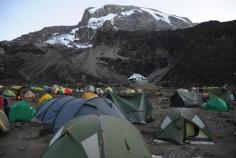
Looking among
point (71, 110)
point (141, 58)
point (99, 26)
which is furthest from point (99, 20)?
point (71, 110)

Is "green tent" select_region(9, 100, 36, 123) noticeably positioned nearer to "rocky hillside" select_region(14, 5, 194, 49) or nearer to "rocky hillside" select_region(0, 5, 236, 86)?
"rocky hillside" select_region(0, 5, 236, 86)

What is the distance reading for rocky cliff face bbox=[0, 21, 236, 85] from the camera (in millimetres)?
68625

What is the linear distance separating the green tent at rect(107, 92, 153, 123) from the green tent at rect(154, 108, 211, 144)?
12.6 ft

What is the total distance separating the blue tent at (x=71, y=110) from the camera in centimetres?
1135

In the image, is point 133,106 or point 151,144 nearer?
point 151,144

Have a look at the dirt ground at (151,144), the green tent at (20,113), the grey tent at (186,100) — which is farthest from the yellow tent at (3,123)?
the grey tent at (186,100)

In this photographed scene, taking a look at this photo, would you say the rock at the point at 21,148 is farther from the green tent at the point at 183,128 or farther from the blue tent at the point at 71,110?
the green tent at the point at 183,128

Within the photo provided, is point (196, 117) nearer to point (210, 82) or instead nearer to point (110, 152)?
point (110, 152)

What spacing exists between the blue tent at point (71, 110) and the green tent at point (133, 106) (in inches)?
113

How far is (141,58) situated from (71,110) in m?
81.1

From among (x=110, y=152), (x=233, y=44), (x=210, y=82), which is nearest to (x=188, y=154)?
(x=110, y=152)

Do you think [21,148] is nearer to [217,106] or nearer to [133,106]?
[133,106]

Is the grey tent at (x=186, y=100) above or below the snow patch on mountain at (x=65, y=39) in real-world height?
above

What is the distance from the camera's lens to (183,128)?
35.3 feet
